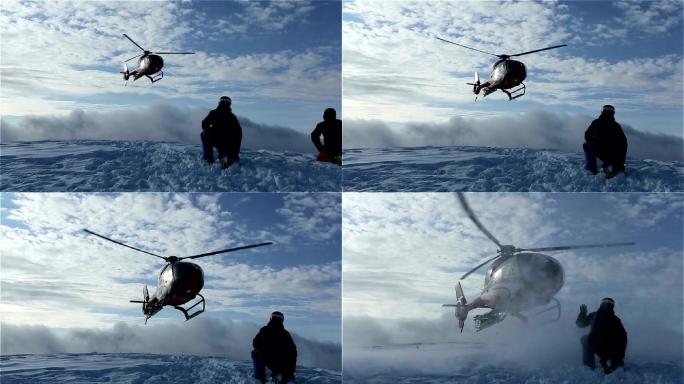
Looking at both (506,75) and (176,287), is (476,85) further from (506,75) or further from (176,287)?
(176,287)

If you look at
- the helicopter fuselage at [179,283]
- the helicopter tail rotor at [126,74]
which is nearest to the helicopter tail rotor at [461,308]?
the helicopter fuselage at [179,283]

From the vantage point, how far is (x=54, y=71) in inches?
289

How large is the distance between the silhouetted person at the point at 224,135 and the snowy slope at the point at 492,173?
3.99ft

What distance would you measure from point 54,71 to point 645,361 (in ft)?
23.2

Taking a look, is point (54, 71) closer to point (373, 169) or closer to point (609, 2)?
point (373, 169)

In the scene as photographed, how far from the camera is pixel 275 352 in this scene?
6.98 metres

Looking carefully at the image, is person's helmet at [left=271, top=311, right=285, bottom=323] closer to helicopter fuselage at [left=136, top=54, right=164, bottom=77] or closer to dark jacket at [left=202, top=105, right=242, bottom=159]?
dark jacket at [left=202, top=105, right=242, bottom=159]

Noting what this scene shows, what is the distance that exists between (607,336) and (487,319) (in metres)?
1.25

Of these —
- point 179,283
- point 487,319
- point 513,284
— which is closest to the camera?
point 179,283

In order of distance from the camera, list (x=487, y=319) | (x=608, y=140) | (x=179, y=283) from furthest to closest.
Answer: (x=608, y=140) < (x=487, y=319) < (x=179, y=283)

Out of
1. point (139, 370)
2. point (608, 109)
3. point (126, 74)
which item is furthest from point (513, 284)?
point (126, 74)

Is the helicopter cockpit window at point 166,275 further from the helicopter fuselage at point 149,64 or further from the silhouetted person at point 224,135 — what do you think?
the helicopter fuselage at point 149,64

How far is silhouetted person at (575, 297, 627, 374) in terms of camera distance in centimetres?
696

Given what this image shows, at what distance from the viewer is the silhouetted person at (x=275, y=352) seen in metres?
6.97
